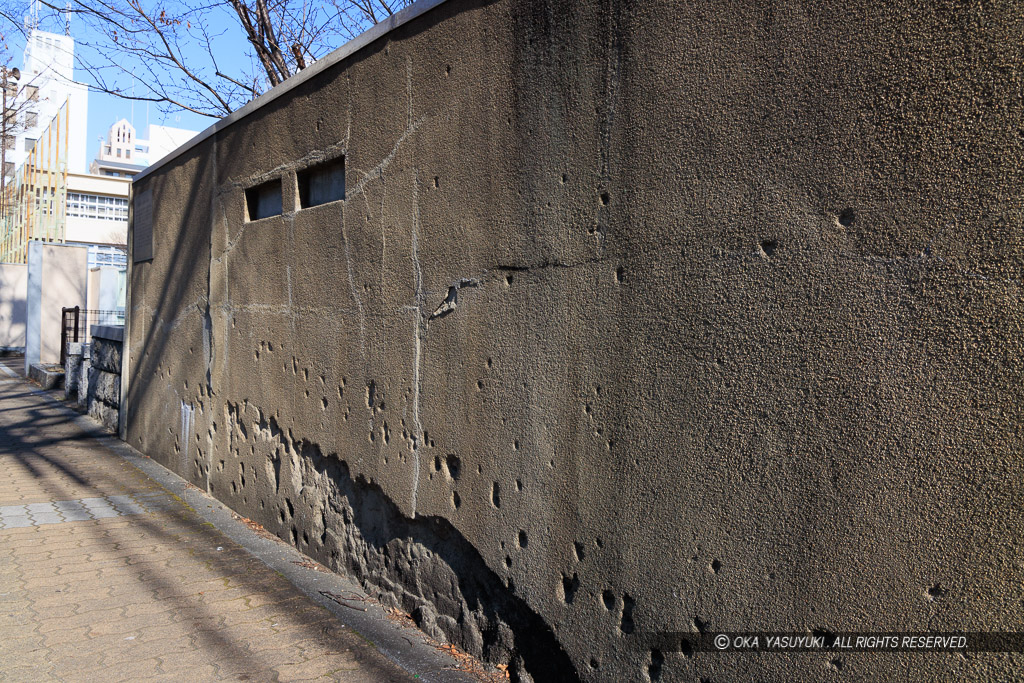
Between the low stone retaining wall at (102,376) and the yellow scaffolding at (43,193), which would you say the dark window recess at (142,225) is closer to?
the low stone retaining wall at (102,376)

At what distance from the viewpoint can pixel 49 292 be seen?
15.1 metres

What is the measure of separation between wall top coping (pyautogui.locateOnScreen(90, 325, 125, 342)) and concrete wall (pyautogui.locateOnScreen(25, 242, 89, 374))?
23.0 ft

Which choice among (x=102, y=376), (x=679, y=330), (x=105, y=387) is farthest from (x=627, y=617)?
(x=102, y=376)

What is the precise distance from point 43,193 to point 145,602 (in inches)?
883

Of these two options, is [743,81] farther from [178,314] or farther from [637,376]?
[178,314]

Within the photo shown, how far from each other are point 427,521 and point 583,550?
3.32 ft

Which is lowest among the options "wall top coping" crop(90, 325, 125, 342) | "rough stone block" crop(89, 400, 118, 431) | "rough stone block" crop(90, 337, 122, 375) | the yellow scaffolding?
"rough stone block" crop(89, 400, 118, 431)

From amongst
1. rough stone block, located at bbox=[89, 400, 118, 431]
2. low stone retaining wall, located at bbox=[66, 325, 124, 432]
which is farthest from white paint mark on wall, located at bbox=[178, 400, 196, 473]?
rough stone block, located at bbox=[89, 400, 118, 431]

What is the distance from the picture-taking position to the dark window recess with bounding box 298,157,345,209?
13.7ft

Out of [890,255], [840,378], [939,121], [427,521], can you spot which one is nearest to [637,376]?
[840,378]

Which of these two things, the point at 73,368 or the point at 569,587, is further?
the point at 73,368

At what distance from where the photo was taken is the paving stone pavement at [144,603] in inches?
120

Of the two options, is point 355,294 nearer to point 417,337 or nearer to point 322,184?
point 417,337

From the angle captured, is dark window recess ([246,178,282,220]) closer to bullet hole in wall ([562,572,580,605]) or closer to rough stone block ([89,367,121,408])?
bullet hole in wall ([562,572,580,605])
